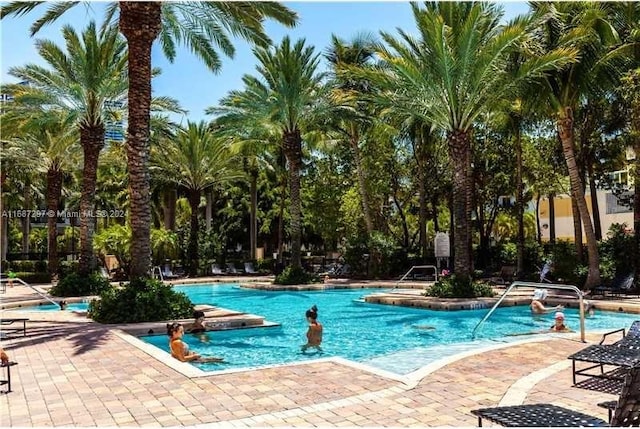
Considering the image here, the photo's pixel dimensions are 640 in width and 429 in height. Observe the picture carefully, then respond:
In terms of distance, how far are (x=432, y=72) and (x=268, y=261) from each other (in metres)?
21.8

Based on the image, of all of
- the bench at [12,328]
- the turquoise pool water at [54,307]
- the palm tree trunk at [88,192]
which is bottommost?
the turquoise pool water at [54,307]

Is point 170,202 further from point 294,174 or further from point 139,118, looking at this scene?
point 139,118

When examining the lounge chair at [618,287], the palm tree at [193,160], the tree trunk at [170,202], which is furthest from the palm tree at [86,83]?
the lounge chair at [618,287]

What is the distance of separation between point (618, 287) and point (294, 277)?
13.4 m

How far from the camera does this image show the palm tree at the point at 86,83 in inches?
807

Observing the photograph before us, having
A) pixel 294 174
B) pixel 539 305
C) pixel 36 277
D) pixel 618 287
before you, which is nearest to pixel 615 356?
pixel 539 305

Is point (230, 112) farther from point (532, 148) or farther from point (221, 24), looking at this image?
point (532, 148)

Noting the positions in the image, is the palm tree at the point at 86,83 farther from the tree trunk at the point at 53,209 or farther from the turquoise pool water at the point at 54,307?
the tree trunk at the point at 53,209

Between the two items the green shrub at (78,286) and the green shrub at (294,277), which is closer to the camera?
the green shrub at (78,286)

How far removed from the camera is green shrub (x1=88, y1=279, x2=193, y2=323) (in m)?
13.4

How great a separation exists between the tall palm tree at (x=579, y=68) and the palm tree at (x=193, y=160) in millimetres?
19410

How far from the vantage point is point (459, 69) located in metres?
18.4

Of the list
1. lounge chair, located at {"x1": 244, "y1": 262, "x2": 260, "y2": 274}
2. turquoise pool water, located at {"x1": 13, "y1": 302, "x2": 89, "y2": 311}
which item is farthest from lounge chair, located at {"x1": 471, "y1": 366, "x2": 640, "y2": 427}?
lounge chair, located at {"x1": 244, "y1": 262, "x2": 260, "y2": 274}

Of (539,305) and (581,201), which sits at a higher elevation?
(581,201)
